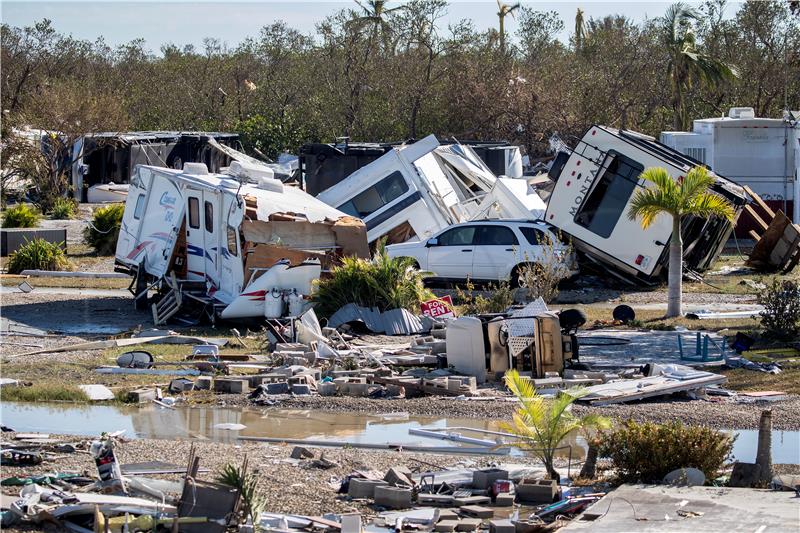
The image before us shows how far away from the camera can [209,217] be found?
2055 centimetres

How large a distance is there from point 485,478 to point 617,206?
46.8 feet

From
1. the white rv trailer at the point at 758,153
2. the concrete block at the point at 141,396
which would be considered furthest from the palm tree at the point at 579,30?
the concrete block at the point at 141,396

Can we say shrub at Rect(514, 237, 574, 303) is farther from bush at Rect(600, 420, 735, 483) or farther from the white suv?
bush at Rect(600, 420, 735, 483)

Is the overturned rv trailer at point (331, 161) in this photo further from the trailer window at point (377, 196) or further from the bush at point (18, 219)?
the bush at point (18, 219)

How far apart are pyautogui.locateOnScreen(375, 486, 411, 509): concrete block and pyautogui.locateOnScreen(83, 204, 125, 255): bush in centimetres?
2046

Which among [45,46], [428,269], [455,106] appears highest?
[45,46]

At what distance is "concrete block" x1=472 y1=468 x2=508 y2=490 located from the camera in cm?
989

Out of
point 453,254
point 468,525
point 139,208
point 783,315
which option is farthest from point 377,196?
point 468,525

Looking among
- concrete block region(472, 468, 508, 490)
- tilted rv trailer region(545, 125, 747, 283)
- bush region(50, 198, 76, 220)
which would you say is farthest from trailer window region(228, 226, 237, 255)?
bush region(50, 198, 76, 220)

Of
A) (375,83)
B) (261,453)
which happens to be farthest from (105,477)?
(375,83)

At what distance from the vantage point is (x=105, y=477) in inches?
370

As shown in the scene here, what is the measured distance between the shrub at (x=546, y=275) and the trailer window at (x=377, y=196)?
496 cm

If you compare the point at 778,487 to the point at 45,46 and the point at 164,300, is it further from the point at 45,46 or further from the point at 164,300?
the point at 45,46

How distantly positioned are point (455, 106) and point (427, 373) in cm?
2640
